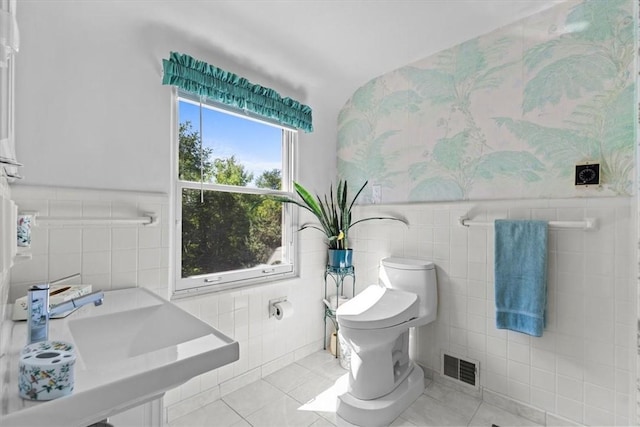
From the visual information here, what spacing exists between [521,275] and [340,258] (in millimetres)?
1116

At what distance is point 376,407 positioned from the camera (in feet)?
5.35

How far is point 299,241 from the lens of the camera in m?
2.34

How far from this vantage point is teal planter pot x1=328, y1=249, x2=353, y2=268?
2.26m

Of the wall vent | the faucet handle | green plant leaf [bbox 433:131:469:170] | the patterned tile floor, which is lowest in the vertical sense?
the patterned tile floor

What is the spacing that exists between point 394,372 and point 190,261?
4.59 ft

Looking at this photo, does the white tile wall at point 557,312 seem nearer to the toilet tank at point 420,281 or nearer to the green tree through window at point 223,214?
the toilet tank at point 420,281

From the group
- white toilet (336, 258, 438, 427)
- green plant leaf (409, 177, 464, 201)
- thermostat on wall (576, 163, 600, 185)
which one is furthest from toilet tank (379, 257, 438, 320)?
thermostat on wall (576, 163, 600, 185)

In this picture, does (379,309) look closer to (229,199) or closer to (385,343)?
(385,343)

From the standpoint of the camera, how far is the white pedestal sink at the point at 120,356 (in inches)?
22.8

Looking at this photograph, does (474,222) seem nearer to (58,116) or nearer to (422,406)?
(422,406)

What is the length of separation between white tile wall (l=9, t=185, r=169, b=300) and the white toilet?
1.05 m

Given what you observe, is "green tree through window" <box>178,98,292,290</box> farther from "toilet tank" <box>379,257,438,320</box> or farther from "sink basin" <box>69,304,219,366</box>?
"toilet tank" <box>379,257,438,320</box>

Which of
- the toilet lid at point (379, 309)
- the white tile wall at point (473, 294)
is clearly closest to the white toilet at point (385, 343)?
the toilet lid at point (379, 309)

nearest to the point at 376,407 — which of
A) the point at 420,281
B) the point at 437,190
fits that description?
the point at 420,281
